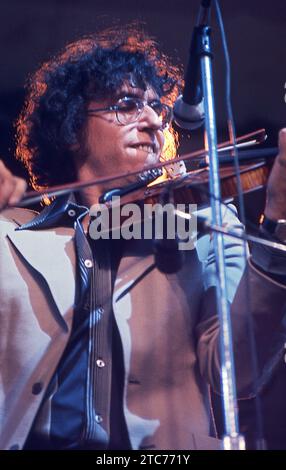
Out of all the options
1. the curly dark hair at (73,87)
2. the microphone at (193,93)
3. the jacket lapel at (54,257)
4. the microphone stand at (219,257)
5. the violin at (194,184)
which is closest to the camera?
the microphone stand at (219,257)

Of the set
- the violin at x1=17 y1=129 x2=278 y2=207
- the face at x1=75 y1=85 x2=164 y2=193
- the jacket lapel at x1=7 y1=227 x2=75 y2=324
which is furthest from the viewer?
the face at x1=75 y1=85 x2=164 y2=193

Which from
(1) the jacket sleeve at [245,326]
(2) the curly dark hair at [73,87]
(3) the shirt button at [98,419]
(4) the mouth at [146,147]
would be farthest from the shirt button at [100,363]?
(2) the curly dark hair at [73,87]

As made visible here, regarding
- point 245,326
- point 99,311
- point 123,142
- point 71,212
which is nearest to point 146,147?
point 123,142

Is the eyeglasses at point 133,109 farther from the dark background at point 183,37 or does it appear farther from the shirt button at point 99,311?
the shirt button at point 99,311

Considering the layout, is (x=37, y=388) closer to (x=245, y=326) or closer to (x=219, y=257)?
(x=245, y=326)

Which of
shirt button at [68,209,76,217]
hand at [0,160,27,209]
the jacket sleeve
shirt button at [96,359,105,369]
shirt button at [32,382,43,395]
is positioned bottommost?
shirt button at [32,382,43,395]

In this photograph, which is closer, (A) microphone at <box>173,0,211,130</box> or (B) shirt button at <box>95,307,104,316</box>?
(A) microphone at <box>173,0,211,130</box>

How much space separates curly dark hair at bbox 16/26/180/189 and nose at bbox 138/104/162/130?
16 centimetres

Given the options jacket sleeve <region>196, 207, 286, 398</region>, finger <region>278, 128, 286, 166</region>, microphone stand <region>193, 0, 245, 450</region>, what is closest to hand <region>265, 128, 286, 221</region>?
finger <region>278, 128, 286, 166</region>

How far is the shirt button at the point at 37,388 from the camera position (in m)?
1.66

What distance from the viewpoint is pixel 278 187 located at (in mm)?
1491

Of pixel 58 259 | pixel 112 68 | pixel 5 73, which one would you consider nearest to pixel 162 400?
pixel 58 259

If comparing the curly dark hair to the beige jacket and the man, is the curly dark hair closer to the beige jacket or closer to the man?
the man

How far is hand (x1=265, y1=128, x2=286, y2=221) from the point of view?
1480 millimetres
